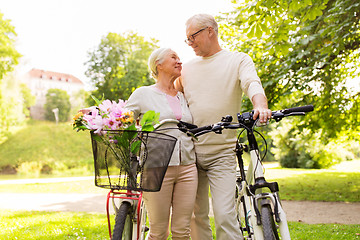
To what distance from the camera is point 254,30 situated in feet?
16.4

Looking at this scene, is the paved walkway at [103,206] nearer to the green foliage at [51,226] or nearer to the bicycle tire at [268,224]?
the green foliage at [51,226]

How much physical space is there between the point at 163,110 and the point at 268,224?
3.98ft

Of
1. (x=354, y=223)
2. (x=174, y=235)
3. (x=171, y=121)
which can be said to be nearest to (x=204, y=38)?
(x=171, y=121)

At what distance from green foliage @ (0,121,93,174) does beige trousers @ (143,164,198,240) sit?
932 inches

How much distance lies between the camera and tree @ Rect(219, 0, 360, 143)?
19.9 feet

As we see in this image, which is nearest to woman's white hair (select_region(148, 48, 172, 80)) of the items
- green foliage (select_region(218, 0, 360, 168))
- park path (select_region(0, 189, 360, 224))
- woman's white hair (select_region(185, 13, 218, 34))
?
woman's white hair (select_region(185, 13, 218, 34))

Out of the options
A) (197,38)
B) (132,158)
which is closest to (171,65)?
(197,38)

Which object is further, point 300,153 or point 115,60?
point 115,60

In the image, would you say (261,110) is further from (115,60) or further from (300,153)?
(115,60)

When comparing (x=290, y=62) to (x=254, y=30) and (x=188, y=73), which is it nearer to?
(x=254, y=30)

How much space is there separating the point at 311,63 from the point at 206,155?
6.12 metres

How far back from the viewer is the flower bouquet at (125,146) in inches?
89.2

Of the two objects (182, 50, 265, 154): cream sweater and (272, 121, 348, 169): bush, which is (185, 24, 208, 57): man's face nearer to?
(182, 50, 265, 154): cream sweater

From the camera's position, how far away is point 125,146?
233 centimetres
